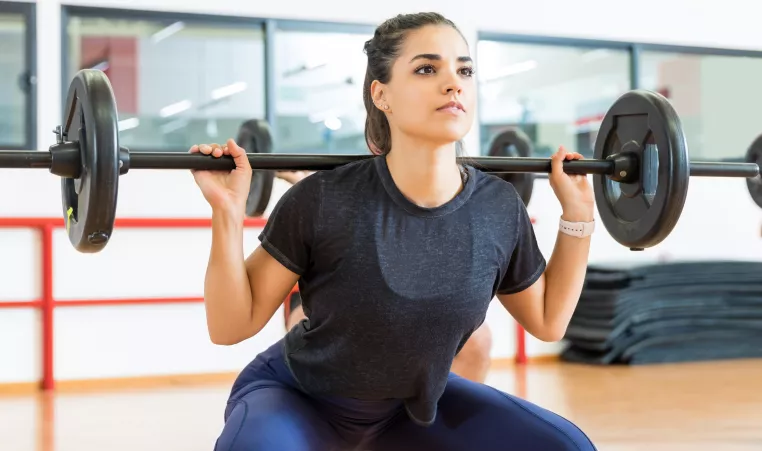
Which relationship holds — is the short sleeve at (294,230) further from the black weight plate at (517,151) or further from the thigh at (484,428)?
the black weight plate at (517,151)

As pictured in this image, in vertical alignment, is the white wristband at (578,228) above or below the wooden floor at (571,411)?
above

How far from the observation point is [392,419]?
6.10 feet

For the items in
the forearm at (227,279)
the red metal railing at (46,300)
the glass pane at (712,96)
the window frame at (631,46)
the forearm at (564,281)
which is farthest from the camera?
the glass pane at (712,96)

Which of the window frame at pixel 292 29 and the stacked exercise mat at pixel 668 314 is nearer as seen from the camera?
the window frame at pixel 292 29

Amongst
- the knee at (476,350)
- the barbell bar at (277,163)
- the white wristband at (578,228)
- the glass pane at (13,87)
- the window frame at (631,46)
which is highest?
the window frame at (631,46)

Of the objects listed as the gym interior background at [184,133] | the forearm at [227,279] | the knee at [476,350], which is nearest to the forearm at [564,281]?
the forearm at [227,279]

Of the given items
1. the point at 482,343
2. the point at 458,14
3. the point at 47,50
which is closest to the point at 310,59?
the point at 458,14

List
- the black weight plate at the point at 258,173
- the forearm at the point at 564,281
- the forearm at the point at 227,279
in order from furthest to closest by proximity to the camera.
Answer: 1. the black weight plate at the point at 258,173
2. the forearm at the point at 564,281
3. the forearm at the point at 227,279

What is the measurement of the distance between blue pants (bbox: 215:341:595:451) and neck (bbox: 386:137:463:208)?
1.35 feet

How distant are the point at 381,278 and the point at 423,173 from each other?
0.24 metres

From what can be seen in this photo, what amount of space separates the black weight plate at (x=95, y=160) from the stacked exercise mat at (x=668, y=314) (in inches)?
153

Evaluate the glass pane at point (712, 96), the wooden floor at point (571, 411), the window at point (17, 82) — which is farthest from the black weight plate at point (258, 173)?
the glass pane at point (712, 96)

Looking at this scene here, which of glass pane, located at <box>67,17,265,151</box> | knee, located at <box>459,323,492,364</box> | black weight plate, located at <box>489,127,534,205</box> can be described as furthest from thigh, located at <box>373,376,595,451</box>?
glass pane, located at <box>67,17,265,151</box>

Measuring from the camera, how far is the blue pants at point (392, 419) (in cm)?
171
